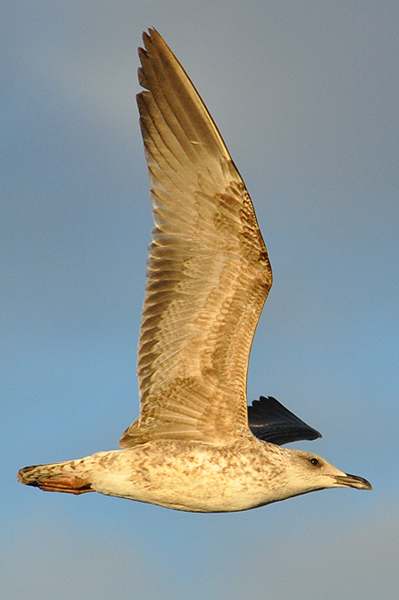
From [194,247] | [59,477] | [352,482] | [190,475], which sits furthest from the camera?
[352,482]

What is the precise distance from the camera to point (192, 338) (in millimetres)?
11836

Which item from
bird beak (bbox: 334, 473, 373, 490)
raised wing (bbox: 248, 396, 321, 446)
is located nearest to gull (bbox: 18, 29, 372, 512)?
bird beak (bbox: 334, 473, 373, 490)

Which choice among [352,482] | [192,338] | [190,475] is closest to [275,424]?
[352,482]

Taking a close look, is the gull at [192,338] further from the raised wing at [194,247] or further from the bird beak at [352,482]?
the bird beak at [352,482]

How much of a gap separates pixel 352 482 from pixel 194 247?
418cm

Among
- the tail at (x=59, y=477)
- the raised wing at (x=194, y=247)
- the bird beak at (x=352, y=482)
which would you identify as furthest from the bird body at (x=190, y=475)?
the raised wing at (x=194, y=247)

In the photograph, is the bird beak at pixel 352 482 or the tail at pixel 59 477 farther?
the bird beak at pixel 352 482

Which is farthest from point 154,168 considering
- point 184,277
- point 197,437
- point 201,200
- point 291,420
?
point 291,420

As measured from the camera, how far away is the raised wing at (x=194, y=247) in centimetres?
1138

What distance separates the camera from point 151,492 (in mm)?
11883

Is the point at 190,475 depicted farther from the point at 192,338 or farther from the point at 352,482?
the point at 352,482

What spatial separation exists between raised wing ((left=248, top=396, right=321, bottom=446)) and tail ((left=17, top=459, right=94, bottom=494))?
13.1 feet

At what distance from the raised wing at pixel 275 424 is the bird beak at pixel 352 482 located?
98.0 inches

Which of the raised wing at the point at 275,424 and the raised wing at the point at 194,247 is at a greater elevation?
the raised wing at the point at 194,247
